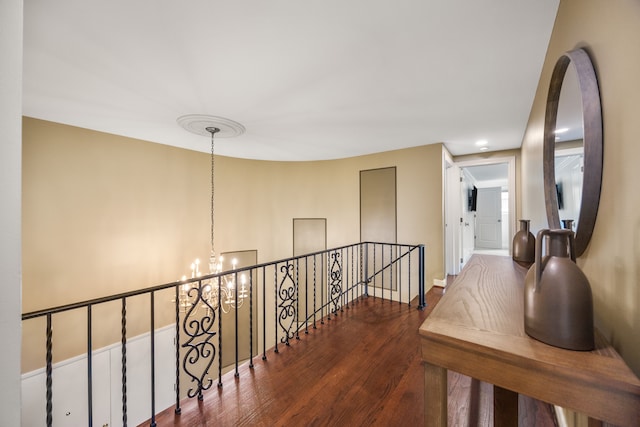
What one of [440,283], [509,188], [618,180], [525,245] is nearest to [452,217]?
[509,188]

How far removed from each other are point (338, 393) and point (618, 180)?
5.90 ft

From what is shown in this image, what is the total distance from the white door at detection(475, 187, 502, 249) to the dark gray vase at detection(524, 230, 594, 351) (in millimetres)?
8753

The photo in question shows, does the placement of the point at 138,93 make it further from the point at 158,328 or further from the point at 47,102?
the point at 158,328

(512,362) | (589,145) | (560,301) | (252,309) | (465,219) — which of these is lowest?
(252,309)

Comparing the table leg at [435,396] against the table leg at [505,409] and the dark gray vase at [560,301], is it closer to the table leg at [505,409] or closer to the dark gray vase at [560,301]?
the dark gray vase at [560,301]

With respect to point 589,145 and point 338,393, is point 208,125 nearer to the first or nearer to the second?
point 338,393

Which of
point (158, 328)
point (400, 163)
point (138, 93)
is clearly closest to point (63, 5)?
point (138, 93)

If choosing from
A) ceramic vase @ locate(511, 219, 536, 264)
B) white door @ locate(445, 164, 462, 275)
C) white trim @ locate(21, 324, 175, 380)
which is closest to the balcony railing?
white trim @ locate(21, 324, 175, 380)

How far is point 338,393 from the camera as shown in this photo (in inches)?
65.8

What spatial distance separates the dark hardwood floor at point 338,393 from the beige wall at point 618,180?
1.16 meters

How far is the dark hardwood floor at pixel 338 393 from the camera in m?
1.47

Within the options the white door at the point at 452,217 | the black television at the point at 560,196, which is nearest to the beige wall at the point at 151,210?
the white door at the point at 452,217

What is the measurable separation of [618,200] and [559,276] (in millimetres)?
330

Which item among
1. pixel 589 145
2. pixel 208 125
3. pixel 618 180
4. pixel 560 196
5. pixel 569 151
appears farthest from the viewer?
pixel 208 125
